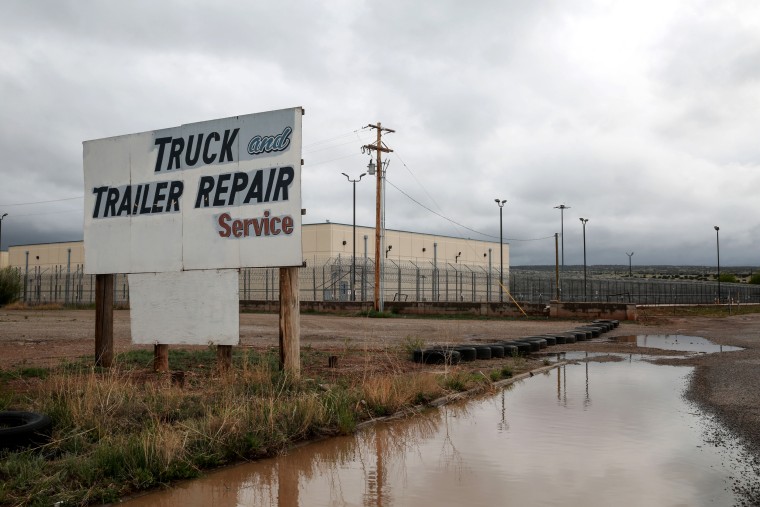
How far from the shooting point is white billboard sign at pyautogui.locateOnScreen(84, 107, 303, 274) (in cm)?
1077

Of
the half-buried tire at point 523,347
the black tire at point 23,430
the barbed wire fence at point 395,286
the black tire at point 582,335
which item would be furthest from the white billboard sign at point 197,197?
the barbed wire fence at point 395,286

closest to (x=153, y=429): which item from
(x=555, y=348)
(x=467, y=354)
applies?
(x=467, y=354)

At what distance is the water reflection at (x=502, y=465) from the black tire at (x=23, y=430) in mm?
1803

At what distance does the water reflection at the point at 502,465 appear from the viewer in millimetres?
5309

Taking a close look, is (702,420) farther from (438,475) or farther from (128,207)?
(128,207)

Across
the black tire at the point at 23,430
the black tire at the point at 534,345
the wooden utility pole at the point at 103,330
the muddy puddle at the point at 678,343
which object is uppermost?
the wooden utility pole at the point at 103,330

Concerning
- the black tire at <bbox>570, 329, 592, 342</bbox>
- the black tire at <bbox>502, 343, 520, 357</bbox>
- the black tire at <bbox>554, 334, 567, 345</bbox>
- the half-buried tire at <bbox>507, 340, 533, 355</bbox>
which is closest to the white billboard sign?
the black tire at <bbox>502, 343, 520, 357</bbox>

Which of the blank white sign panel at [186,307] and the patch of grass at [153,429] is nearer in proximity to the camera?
the patch of grass at [153,429]

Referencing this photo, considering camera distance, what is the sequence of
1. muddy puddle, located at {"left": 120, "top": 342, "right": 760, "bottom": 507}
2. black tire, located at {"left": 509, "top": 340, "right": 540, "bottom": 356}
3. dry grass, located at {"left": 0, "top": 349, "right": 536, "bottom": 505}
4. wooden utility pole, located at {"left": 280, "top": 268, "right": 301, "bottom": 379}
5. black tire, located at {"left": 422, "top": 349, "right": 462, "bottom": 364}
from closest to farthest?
1. muddy puddle, located at {"left": 120, "top": 342, "right": 760, "bottom": 507}
2. dry grass, located at {"left": 0, "top": 349, "right": 536, "bottom": 505}
3. wooden utility pole, located at {"left": 280, "top": 268, "right": 301, "bottom": 379}
4. black tire, located at {"left": 422, "top": 349, "right": 462, "bottom": 364}
5. black tire, located at {"left": 509, "top": 340, "right": 540, "bottom": 356}

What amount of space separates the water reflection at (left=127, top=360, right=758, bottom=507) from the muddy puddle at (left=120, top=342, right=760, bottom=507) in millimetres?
10

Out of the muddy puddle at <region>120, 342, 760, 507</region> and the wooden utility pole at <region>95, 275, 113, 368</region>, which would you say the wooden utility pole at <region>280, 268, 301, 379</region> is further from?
the wooden utility pole at <region>95, 275, 113, 368</region>

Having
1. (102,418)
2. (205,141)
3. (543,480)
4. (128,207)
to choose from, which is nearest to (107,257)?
(128,207)

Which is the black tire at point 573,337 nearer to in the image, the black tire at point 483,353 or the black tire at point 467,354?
the black tire at point 483,353

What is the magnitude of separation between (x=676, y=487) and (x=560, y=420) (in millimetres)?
2808
